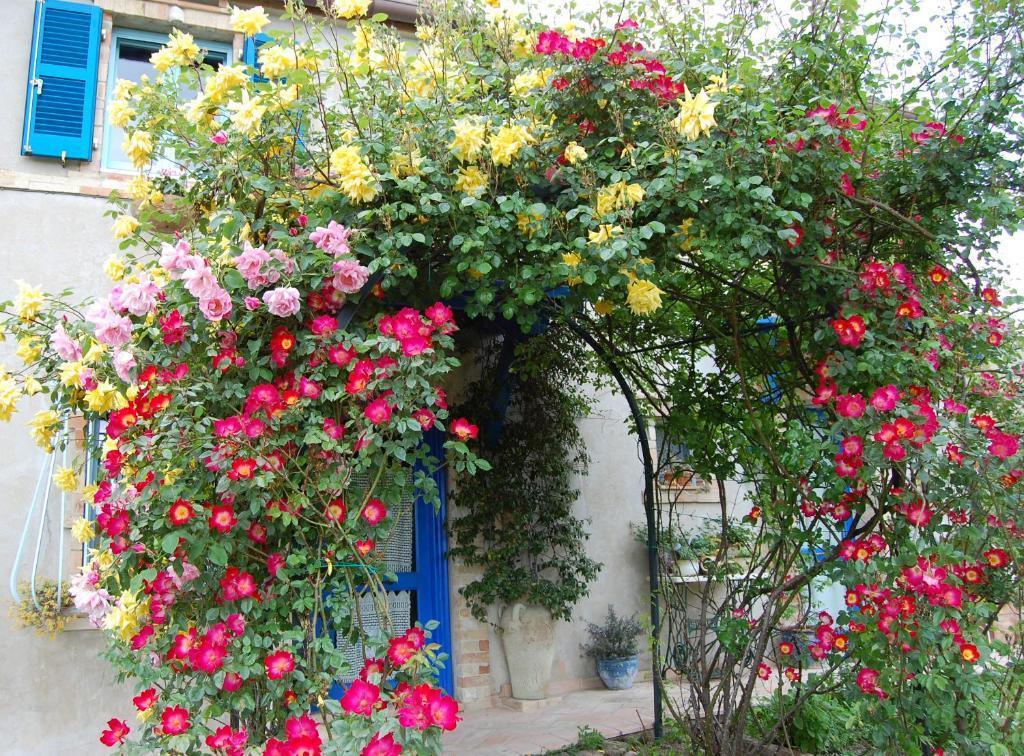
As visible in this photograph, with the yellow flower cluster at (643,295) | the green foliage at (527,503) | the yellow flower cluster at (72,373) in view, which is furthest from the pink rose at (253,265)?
the green foliage at (527,503)

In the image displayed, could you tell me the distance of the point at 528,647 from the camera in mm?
5566

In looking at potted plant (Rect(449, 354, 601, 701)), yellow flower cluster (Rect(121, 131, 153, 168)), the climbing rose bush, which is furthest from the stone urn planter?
yellow flower cluster (Rect(121, 131, 153, 168))

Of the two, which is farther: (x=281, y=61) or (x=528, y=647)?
(x=528, y=647)

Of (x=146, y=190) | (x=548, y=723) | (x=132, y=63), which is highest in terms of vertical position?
(x=132, y=63)

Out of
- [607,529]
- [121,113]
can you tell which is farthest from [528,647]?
[121,113]

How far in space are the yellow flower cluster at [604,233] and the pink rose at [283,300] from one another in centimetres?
95

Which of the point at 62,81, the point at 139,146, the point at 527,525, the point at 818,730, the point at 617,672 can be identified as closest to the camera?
the point at 139,146

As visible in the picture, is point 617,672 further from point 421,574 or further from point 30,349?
point 30,349

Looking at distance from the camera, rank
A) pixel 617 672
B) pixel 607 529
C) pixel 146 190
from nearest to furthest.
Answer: pixel 146 190 < pixel 617 672 < pixel 607 529

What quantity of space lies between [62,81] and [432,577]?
13.2 ft

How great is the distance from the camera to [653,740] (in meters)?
4.53

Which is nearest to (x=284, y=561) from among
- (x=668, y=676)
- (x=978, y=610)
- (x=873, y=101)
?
(x=978, y=610)

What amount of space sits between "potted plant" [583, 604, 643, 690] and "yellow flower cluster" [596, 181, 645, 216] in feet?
14.3

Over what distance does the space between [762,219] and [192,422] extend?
6.40 ft
